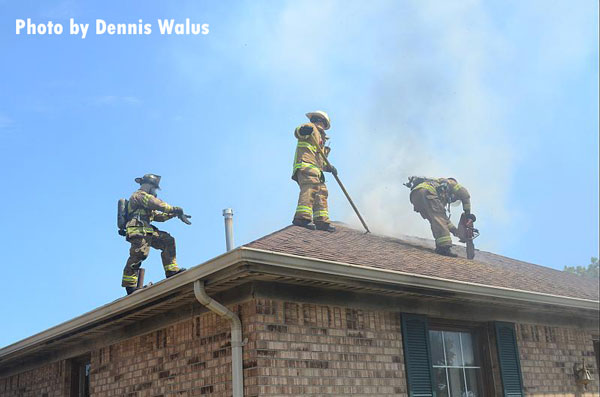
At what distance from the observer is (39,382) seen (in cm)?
1098

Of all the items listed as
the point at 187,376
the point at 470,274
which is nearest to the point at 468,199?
the point at 470,274

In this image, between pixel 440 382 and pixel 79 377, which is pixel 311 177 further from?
pixel 79 377

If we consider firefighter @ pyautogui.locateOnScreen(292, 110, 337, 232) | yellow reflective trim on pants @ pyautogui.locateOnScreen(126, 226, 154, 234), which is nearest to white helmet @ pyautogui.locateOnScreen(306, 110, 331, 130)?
firefighter @ pyautogui.locateOnScreen(292, 110, 337, 232)

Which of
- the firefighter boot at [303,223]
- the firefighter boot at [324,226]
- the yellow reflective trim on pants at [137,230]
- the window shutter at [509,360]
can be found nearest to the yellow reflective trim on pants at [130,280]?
the yellow reflective trim on pants at [137,230]

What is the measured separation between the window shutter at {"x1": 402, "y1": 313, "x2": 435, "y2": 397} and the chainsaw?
3.79m

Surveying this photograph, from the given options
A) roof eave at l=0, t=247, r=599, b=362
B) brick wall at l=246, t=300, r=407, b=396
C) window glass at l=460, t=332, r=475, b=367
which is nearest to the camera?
roof eave at l=0, t=247, r=599, b=362

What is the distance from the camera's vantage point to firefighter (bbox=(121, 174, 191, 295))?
9781 millimetres

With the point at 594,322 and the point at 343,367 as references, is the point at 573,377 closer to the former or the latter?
the point at 594,322

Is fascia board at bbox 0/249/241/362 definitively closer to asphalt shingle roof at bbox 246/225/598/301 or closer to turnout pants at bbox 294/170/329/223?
asphalt shingle roof at bbox 246/225/598/301

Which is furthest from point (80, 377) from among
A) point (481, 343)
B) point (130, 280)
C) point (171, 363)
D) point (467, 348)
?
point (481, 343)

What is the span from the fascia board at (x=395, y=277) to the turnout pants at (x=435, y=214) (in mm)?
2536

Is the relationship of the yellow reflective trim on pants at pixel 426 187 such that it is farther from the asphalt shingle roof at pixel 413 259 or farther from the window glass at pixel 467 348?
the window glass at pixel 467 348

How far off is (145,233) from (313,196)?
95.1 inches

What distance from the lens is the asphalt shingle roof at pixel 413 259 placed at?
8547 mm
